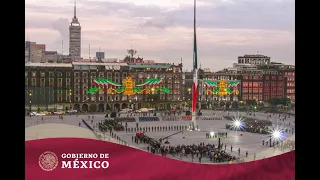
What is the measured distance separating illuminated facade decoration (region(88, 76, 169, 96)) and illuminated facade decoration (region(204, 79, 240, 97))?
191cm

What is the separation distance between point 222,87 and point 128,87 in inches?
159

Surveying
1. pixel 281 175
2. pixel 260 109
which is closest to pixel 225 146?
pixel 281 175

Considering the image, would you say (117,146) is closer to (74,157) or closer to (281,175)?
(74,157)

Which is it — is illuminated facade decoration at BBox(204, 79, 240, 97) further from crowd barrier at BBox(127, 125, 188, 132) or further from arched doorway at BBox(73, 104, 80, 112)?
arched doorway at BBox(73, 104, 80, 112)

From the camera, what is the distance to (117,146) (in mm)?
6129

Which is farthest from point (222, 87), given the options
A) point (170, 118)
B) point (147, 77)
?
point (147, 77)

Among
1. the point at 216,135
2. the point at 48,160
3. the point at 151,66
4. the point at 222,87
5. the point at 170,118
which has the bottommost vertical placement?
the point at 216,135

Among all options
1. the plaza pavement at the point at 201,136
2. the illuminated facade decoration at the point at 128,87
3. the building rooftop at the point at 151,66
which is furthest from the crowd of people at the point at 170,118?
the building rooftop at the point at 151,66

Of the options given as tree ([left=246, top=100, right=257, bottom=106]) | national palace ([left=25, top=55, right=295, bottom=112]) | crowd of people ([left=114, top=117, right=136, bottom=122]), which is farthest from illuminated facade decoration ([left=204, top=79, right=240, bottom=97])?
crowd of people ([left=114, top=117, right=136, bottom=122])

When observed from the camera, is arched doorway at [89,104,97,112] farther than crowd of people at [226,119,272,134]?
Yes

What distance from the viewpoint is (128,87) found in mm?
16219

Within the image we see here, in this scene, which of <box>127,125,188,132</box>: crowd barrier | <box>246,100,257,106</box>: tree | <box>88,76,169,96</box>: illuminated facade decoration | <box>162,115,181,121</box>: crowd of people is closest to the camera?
<box>127,125,188,132</box>: crowd barrier

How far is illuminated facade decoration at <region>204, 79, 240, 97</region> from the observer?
1820 centimetres

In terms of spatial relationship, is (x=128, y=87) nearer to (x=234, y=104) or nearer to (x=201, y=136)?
(x=201, y=136)
